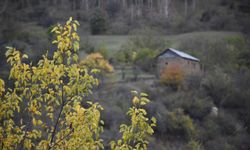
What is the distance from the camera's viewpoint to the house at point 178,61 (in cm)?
3653

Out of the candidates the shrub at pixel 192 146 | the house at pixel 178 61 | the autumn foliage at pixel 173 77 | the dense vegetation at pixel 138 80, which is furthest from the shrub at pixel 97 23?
the shrub at pixel 192 146

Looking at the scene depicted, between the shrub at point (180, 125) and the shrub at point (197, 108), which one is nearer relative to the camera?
the shrub at point (180, 125)

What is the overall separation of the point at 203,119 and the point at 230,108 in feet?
16.3

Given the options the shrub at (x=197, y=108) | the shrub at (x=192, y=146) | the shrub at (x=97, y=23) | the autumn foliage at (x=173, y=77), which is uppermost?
the shrub at (x=97, y=23)

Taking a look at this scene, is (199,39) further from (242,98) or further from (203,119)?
(203,119)

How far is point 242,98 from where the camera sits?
34625mm

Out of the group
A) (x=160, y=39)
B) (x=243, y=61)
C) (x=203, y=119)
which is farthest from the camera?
(x=160, y=39)

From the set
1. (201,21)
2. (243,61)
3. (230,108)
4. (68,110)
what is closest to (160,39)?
(243,61)

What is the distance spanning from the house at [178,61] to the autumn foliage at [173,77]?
1.65m

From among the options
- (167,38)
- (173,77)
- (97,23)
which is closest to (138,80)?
(173,77)

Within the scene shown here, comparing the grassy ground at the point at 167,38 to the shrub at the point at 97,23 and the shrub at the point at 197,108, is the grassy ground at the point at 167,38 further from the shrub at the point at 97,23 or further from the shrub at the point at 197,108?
the shrub at the point at 197,108

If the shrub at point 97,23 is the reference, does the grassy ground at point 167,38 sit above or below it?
below

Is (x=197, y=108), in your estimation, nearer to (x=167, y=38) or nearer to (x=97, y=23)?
(x=167, y=38)

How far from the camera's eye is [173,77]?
111 feet
